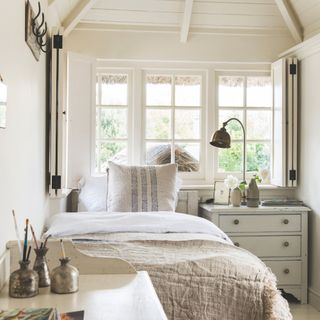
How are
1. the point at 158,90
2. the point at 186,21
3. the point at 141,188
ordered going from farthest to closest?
the point at 158,90
the point at 186,21
the point at 141,188

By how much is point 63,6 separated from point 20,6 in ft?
4.99

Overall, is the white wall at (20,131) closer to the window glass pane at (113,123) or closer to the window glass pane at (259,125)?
the window glass pane at (113,123)

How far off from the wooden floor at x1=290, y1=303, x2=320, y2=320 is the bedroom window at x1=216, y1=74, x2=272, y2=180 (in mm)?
1154

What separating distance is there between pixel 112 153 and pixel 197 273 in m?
2.20

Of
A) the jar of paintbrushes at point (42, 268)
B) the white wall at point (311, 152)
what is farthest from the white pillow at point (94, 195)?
the jar of paintbrushes at point (42, 268)

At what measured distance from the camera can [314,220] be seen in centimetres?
393

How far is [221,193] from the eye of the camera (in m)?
4.11

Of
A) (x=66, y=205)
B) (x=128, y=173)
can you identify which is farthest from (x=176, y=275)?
(x=66, y=205)

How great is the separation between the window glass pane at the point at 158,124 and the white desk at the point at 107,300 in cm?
259

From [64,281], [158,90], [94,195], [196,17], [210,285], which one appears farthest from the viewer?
[158,90]

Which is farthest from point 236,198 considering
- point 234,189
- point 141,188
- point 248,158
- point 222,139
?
point 141,188

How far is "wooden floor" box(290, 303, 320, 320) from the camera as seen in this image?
3645 mm

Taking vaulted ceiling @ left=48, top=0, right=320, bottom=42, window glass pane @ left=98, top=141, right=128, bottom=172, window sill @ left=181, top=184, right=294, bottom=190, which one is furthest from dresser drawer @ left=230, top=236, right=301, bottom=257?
vaulted ceiling @ left=48, top=0, right=320, bottom=42

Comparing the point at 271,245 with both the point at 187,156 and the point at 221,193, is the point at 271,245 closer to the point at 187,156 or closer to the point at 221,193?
the point at 221,193
